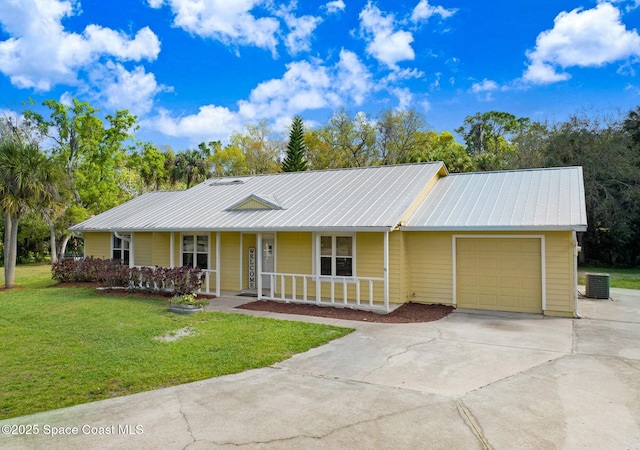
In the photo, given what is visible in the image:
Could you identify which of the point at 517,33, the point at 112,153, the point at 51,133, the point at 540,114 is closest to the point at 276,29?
the point at 517,33

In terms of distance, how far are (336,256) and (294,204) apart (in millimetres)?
2807

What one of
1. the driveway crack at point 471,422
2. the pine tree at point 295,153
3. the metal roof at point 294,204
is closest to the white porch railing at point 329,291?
the metal roof at point 294,204

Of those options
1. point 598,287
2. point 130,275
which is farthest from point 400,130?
point 130,275

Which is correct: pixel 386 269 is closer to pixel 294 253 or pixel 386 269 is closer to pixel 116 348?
pixel 294 253

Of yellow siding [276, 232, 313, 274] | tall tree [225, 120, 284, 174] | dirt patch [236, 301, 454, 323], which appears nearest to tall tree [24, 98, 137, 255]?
tall tree [225, 120, 284, 174]

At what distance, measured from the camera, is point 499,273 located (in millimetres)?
11109

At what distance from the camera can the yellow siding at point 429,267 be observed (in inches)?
459

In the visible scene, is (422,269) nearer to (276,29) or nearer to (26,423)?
(26,423)

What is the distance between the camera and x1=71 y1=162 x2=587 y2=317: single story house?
1066 centimetres

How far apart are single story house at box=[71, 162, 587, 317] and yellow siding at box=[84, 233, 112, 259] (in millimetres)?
3398

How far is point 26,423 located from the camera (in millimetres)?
4383

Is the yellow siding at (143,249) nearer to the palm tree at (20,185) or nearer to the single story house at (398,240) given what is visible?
the single story house at (398,240)

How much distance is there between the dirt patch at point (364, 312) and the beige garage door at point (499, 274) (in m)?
0.91

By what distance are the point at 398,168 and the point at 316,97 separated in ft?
93.0
